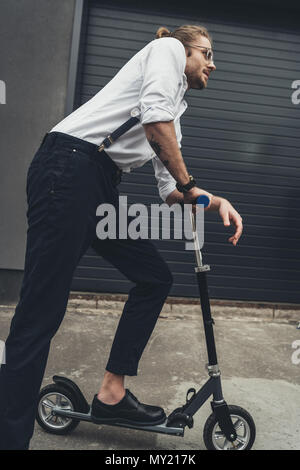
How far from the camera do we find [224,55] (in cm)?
518

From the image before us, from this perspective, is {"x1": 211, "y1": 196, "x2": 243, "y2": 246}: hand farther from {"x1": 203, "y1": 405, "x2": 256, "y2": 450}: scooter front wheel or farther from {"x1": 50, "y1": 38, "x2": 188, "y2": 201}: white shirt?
{"x1": 203, "y1": 405, "x2": 256, "y2": 450}: scooter front wheel

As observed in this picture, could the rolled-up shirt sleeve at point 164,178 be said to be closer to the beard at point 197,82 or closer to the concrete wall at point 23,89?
the beard at point 197,82

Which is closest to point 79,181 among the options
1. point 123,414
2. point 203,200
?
point 203,200

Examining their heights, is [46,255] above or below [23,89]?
below

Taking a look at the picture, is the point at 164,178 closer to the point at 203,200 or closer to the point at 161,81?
the point at 203,200

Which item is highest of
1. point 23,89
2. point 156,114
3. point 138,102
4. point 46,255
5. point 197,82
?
point 23,89

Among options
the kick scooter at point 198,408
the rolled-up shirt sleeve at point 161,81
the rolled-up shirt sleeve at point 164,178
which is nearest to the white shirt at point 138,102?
the rolled-up shirt sleeve at point 161,81

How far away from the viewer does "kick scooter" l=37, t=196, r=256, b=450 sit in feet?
7.27

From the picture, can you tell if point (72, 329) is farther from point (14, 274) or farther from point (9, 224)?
point (9, 224)

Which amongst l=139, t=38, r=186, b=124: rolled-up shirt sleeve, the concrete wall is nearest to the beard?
l=139, t=38, r=186, b=124: rolled-up shirt sleeve

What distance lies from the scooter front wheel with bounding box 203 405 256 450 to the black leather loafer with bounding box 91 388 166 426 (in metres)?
0.24

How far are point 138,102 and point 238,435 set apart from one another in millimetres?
1701

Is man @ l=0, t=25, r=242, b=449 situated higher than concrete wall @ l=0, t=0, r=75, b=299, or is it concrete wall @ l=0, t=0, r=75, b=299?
concrete wall @ l=0, t=0, r=75, b=299

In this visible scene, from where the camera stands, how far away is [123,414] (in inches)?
91.5
